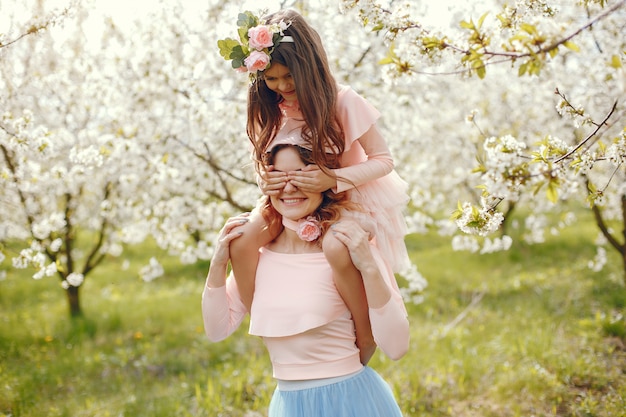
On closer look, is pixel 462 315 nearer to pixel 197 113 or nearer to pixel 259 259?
pixel 197 113

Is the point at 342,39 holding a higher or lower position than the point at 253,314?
higher

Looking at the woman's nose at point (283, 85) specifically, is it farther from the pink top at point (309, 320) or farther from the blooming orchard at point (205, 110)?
the pink top at point (309, 320)

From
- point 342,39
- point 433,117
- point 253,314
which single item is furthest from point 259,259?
point 433,117

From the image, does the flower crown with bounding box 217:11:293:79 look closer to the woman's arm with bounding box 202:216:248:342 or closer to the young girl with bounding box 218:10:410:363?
the young girl with bounding box 218:10:410:363

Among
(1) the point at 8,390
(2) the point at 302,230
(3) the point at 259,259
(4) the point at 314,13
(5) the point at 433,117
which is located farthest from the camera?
(5) the point at 433,117

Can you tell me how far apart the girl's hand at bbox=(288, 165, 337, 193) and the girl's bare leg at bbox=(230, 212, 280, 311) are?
0.79ft

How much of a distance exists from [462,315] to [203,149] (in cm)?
329

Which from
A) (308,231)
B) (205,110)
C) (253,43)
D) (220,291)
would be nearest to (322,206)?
(308,231)

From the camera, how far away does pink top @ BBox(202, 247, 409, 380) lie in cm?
208

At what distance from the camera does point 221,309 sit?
2279 mm

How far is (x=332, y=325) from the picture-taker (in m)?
2.16

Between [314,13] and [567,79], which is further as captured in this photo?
[567,79]

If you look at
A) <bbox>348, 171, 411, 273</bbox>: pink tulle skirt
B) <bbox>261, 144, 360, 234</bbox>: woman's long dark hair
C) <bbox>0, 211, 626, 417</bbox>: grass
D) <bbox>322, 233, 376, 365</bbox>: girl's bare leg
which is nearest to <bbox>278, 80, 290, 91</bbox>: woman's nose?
<bbox>261, 144, 360, 234</bbox>: woman's long dark hair

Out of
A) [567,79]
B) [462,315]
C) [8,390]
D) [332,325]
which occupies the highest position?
[567,79]
